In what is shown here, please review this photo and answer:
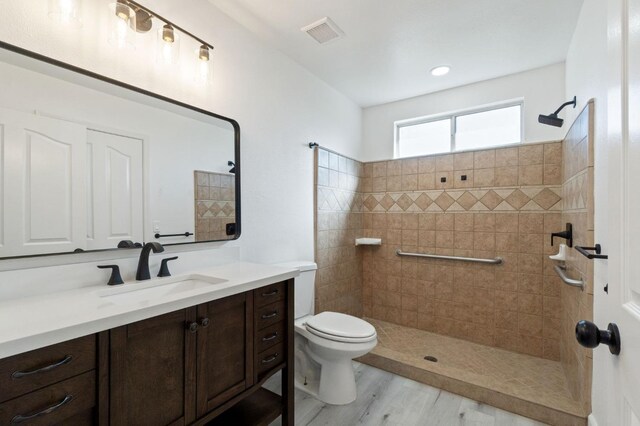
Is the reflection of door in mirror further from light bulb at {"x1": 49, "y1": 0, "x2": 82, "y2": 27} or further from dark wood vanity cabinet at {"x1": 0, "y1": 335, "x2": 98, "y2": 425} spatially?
dark wood vanity cabinet at {"x1": 0, "y1": 335, "x2": 98, "y2": 425}

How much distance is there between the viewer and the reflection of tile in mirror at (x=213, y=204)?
167 centimetres

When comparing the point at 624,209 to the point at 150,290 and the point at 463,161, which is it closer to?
the point at 150,290

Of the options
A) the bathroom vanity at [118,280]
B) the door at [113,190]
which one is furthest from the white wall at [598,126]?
the door at [113,190]

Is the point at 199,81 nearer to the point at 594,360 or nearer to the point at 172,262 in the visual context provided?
the point at 172,262

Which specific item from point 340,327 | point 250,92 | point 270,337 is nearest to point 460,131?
point 250,92

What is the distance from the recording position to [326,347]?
182 centimetres

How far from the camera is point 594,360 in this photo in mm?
1489

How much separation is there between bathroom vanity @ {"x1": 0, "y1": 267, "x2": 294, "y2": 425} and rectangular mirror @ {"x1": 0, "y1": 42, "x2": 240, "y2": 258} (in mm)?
324

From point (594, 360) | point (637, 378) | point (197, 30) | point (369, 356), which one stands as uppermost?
point (197, 30)

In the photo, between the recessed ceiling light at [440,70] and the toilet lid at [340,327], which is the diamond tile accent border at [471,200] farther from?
the toilet lid at [340,327]

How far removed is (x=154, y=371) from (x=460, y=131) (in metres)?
3.04

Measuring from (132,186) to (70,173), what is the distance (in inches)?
9.3

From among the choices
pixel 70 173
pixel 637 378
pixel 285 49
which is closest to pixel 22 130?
pixel 70 173

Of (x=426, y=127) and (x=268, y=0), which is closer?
(x=268, y=0)
